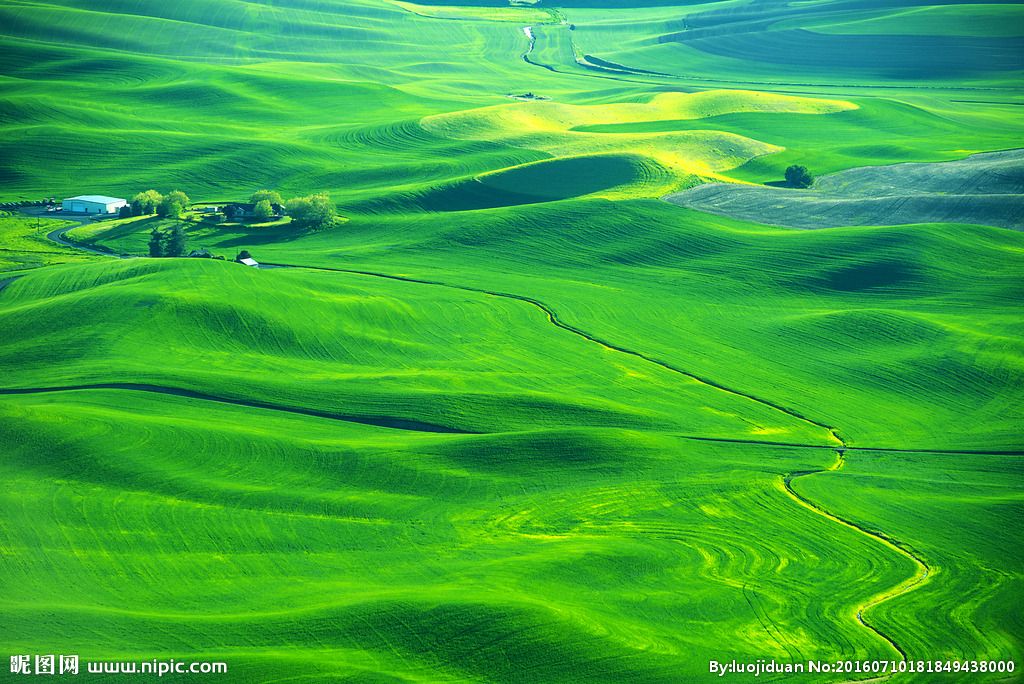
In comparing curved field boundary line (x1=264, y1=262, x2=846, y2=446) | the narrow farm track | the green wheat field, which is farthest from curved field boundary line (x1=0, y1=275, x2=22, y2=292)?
the narrow farm track

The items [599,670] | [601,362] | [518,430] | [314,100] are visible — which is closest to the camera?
[599,670]

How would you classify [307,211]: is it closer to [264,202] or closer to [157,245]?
[264,202]

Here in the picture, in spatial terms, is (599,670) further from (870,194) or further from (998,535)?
(870,194)

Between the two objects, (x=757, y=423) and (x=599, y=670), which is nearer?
(x=599, y=670)

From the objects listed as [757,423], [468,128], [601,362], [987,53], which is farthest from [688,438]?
[987,53]

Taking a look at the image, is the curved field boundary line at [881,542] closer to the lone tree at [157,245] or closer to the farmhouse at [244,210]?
the lone tree at [157,245]

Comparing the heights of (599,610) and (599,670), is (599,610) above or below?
above
